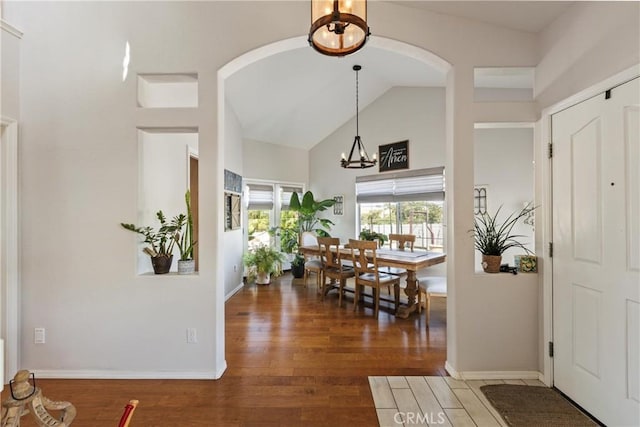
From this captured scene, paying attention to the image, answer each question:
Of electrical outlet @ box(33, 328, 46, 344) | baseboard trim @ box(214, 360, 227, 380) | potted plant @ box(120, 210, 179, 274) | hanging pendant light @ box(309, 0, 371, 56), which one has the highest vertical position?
hanging pendant light @ box(309, 0, 371, 56)

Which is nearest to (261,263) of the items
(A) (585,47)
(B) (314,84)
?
(B) (314,84)

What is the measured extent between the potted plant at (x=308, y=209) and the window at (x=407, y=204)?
2.46 feet

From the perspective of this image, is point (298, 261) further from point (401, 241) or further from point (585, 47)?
point (585, 47)

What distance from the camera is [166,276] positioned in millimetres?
2410

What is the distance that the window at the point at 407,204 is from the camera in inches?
198

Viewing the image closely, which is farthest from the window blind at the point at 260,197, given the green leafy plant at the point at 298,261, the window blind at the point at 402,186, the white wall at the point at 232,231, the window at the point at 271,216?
the window blind at the point at 402,186

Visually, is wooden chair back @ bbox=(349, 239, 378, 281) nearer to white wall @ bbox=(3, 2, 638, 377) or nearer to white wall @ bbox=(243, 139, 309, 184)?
white wall @ bbox=(3, 2, 638, 377)

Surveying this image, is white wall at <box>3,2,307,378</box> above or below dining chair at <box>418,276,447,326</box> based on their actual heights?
above

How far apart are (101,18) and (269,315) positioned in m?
3.48

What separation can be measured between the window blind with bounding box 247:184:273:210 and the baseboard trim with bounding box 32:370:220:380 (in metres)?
3.69

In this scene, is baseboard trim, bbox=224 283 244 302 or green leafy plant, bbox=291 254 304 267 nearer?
baseboard trim, bbox=224 283 244 302

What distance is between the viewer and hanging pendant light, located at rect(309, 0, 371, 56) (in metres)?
1.37

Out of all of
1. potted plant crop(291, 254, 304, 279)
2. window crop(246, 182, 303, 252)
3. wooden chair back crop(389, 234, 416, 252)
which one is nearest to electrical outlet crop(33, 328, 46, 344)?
window crop(246, 182, 303, 252)

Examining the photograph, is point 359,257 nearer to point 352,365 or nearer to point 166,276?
point 352,365
